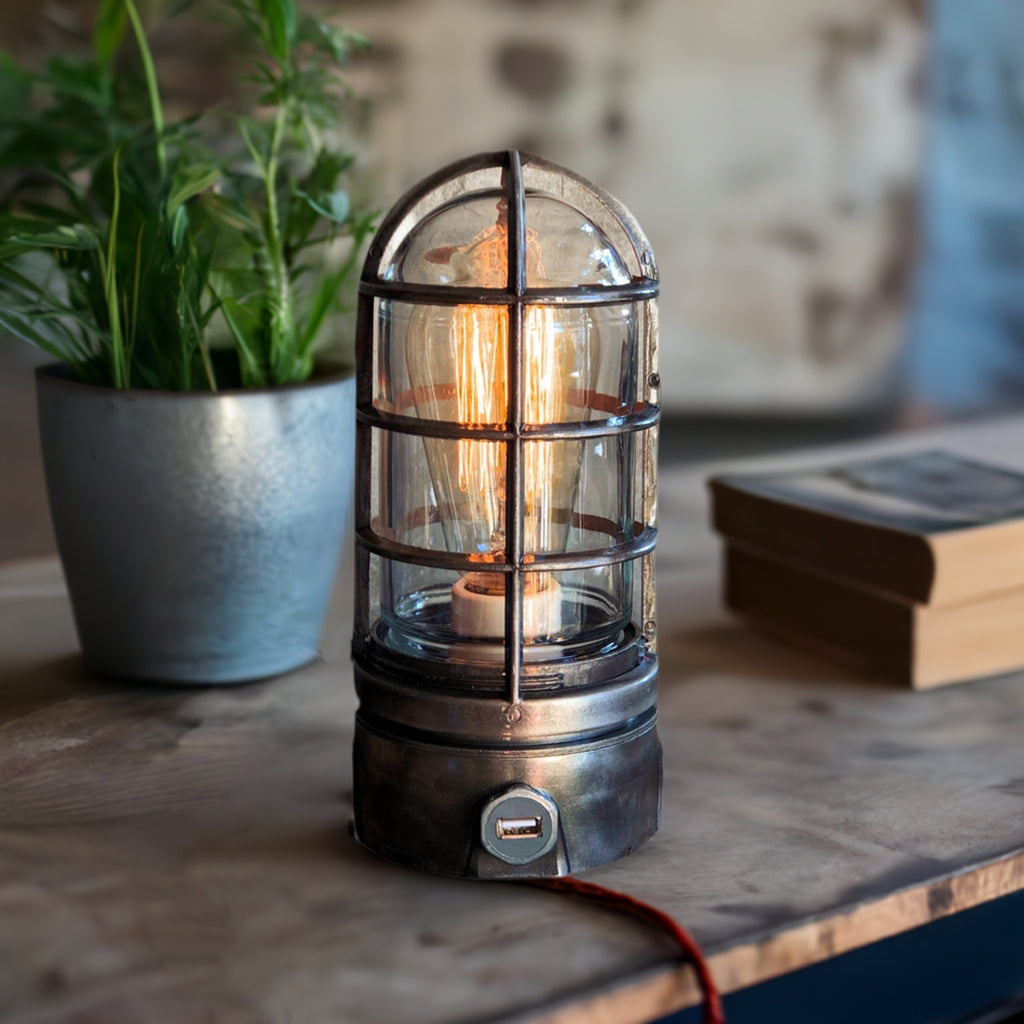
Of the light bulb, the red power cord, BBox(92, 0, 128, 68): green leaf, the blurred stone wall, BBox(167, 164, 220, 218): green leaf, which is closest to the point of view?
the red power cord

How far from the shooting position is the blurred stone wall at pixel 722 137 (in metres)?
1.82

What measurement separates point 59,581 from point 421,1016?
28.7 inches

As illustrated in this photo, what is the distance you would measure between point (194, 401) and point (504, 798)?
0.35m

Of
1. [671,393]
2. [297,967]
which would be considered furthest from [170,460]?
[671,393]

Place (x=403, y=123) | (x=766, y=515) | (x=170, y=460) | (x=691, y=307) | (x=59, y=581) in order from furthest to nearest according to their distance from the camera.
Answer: (x=691, y=307), (x=403, y=123), (x=59, y=581), (x=766, y=515), (x=170, y=460)

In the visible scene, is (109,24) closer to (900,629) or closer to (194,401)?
(194,401)

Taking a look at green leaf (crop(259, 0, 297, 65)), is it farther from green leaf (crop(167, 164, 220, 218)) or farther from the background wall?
the background wall

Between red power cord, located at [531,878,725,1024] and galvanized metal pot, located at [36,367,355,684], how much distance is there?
1.09ft

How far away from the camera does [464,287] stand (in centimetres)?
65

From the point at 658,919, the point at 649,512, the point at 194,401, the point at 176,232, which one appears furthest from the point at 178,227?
the point at 658,919

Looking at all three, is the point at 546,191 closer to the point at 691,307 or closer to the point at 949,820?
the point at 949,820

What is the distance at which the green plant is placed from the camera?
830 millimetres

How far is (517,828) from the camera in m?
0.65

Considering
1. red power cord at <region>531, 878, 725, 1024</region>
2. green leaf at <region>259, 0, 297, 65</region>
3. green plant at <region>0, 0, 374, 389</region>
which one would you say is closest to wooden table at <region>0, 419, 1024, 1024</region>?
red power cord at <region>531, 878, 725, 1024</region>
